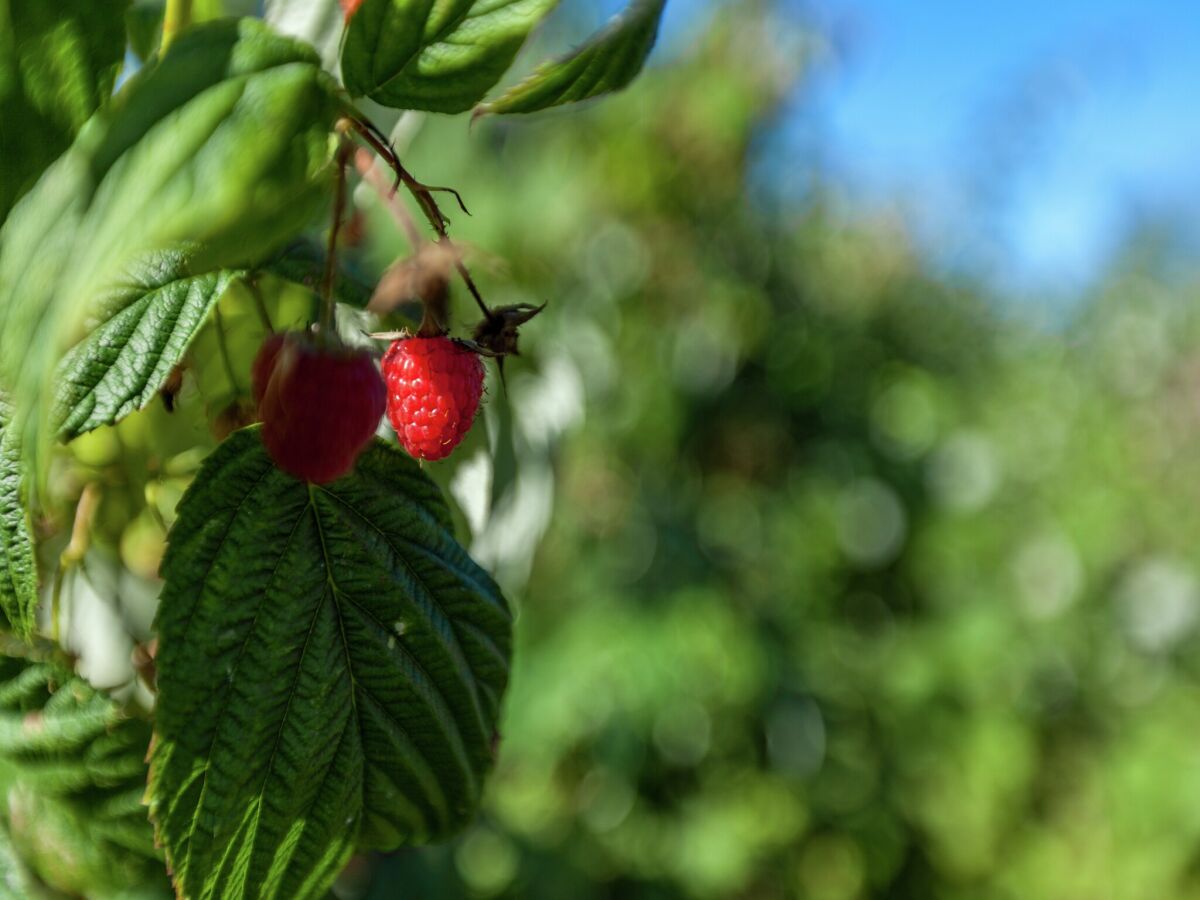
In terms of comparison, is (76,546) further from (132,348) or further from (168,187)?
(168,187)

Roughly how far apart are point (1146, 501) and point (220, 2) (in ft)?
9.55

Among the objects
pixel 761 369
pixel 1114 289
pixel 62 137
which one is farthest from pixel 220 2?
pixel 1114 289

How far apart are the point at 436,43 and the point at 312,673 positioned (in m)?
0.22

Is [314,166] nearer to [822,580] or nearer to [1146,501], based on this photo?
[822,580]

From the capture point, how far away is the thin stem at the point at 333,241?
1.05ft

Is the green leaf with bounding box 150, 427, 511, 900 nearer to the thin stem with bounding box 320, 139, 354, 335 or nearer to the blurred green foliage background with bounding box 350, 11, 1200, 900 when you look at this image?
the thin stem with bounding box 320, 139, 354, 335

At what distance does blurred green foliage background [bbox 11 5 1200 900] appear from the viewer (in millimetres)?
→ 1960

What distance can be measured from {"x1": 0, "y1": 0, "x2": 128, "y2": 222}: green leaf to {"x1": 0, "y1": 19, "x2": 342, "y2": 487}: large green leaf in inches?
1.4

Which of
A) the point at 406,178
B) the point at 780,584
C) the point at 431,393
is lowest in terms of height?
the point at 780,584

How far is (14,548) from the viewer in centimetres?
36

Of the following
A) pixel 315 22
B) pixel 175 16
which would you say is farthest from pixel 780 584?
pixel 175 16

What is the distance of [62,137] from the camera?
31 centimetres

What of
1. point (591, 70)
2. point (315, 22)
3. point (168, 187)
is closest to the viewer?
point (168, 187)

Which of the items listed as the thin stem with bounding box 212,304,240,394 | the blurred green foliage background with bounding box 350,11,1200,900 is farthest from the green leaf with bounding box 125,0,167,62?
the blurred green foliage background with bounding box 350,11,1200,900
